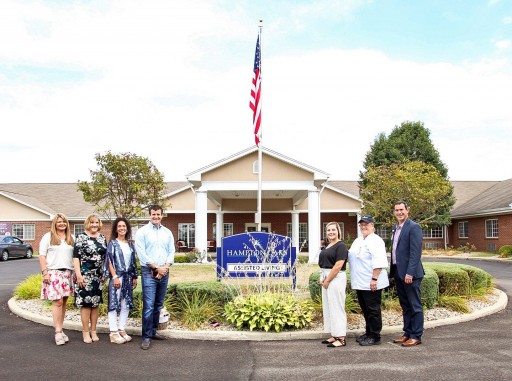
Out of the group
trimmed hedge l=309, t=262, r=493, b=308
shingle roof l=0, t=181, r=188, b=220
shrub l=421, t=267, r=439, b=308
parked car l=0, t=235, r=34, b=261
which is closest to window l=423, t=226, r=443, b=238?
shingle roof l=0, t=181, r=188, b=220

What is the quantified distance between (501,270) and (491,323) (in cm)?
1177

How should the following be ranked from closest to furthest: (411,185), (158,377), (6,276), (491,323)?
(158,377), (491,323), (6,276), (411,185)

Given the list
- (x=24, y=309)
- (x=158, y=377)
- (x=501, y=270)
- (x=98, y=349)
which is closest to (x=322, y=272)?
(x=158, y=377)

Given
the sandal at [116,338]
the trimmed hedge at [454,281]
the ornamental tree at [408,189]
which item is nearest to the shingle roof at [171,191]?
the ornamental tree at [408,189]

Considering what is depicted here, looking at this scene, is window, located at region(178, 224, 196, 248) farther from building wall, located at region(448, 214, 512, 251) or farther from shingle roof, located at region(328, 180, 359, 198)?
building wall, located at region(448, 214, 512, 251)

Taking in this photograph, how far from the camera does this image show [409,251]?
7211 mm

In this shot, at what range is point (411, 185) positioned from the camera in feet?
71.4

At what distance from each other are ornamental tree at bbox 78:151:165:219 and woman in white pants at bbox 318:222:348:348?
11813 mm

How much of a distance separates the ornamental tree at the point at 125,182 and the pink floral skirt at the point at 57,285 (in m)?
10.4

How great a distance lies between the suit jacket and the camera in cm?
709

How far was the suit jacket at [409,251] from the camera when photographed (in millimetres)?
7086

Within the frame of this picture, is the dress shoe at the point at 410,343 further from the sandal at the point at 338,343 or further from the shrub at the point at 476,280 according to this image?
the shrub at the point at 476,280

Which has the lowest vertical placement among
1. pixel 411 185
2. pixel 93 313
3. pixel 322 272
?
pixel 93 313

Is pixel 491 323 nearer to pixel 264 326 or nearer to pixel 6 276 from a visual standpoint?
pixel 264 326
